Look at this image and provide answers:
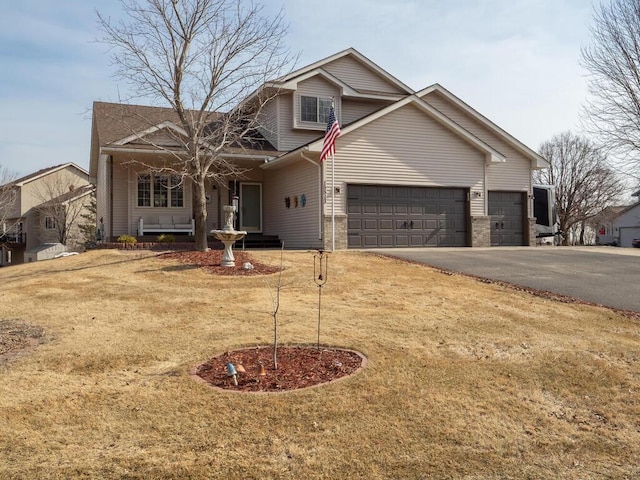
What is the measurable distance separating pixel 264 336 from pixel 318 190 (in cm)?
1107

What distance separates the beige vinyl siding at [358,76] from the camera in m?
22.9

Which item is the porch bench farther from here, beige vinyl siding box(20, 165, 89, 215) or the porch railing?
the porch railing

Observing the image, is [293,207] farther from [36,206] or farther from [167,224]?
[36,206]

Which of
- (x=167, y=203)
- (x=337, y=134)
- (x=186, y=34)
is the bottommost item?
(x=167, y=203)

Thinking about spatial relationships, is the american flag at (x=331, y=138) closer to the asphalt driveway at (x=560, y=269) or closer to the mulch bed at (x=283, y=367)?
the asphalt driveway at (x=560, y=269)

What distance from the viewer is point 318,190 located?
58.9ft

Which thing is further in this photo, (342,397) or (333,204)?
(333,204)

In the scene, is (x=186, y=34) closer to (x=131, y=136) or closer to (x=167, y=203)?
(x=131, y=136)

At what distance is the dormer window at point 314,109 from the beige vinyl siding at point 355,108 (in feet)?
2.92

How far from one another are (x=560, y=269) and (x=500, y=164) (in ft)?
28.7

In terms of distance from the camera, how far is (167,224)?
794 inches

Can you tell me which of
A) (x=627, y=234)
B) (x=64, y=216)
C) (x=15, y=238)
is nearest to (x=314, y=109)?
(x=64, y=216)

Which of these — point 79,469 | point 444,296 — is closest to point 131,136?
point 444,296

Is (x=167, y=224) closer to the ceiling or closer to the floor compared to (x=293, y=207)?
closer to the floor
